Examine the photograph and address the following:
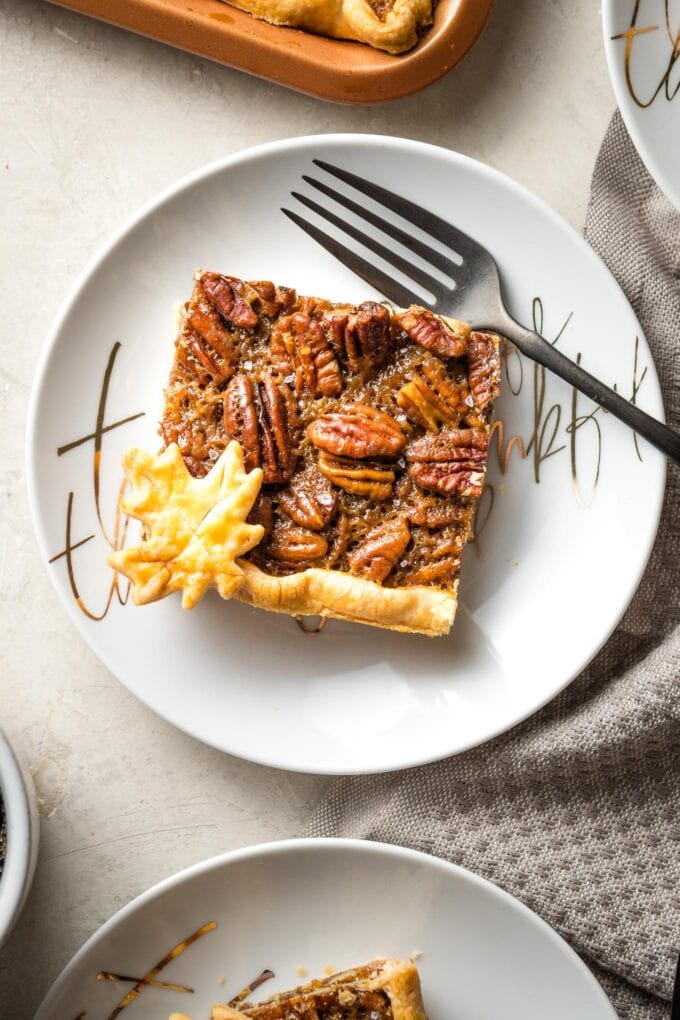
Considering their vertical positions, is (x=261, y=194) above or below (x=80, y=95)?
below

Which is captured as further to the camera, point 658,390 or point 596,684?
point 596,684

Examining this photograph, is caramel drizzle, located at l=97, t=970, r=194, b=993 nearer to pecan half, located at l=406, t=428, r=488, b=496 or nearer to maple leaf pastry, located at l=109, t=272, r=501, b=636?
maple leaf pastry, located at l=109, t=272, r=501, b=636

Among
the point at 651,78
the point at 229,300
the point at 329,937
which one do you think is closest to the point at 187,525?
the point at 229,300

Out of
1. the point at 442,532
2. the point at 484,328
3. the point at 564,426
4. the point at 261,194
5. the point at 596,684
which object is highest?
the point at 261,194

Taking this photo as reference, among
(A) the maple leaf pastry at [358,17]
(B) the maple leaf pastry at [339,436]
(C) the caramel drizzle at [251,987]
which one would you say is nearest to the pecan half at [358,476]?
(B) the maple leaf pastry at [339,436]

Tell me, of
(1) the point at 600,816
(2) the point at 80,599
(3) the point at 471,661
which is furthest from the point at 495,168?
(1) the point at 600,816

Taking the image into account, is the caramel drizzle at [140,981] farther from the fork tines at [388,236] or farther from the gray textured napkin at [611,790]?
the fork tines at [388,236]

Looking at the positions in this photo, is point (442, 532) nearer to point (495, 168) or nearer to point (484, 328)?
point (484, 328)
